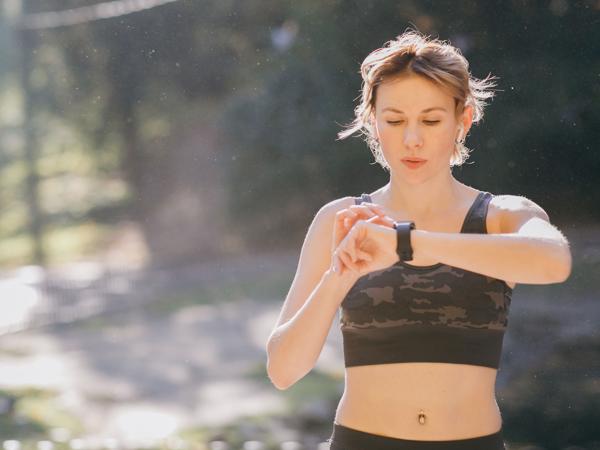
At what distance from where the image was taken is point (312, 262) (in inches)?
52.2

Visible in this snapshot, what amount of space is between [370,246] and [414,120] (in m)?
0.20

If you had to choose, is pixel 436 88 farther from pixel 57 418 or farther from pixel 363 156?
pixel 57 418

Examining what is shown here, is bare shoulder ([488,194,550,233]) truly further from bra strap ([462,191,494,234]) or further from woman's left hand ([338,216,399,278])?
woman's left hand ([338,216,399,278])

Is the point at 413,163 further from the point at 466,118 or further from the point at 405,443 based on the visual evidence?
the point at 405,443

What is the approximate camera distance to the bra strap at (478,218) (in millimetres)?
1296

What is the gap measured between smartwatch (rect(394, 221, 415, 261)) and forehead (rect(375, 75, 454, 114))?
7.4 inches

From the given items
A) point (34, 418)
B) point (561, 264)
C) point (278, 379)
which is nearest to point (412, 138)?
point (561, 264)

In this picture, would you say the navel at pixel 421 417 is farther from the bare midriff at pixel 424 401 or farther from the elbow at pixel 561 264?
the elbow at pixel 561 264

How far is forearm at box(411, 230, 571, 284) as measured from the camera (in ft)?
3.67

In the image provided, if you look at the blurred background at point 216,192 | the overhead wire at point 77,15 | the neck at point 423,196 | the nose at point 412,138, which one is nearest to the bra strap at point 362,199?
the neck at point 423,196

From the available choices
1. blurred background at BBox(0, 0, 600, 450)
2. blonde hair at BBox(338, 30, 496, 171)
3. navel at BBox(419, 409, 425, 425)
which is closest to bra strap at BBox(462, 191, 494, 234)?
blonde hair at BBox(338, 30, 496, 171)

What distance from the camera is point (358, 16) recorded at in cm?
454

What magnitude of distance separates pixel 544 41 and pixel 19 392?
157 inches

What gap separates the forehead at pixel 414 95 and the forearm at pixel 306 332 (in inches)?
9.4
